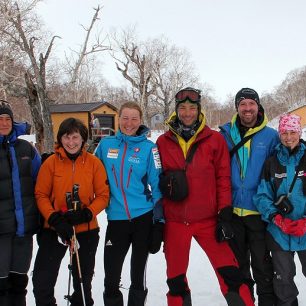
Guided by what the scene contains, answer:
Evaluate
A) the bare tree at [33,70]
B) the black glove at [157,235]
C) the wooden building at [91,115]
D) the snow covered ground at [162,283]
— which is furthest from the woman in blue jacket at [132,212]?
the wooden building at [91,115]

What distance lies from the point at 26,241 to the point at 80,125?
1107 millimetres

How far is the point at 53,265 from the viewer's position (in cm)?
285

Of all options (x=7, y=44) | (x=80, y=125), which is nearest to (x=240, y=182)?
(x=80, y=125)

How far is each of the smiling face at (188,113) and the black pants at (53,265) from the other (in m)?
1.31

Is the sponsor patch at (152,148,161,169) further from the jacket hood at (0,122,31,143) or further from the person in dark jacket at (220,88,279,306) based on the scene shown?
the jacket hood at (0,122,31,143)

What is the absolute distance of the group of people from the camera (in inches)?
111

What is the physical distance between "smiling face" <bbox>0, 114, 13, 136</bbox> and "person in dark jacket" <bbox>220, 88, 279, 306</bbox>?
1975mm

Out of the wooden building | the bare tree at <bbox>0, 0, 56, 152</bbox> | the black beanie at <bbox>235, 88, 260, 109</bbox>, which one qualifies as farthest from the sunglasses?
the wooden building

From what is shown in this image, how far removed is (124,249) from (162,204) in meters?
0.52

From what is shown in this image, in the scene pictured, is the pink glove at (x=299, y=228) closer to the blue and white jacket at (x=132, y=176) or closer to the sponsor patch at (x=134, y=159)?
the blue and white jacket at (x=132, y=176)

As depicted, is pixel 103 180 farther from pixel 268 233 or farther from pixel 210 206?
pixel 268 233

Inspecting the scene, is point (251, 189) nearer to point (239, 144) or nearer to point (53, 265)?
point (239, 144)

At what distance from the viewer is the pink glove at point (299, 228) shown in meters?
2.72

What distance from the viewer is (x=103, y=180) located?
2949 millimetres
